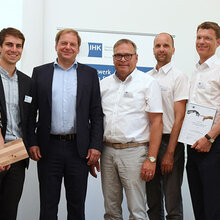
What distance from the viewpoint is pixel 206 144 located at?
2248mm

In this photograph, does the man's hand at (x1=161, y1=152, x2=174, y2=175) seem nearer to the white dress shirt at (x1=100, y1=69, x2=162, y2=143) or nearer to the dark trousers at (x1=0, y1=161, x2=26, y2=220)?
the white dress shirt at (x1=100, y1=69, x2=162, y2=143)

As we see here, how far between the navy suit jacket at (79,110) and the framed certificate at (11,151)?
306 millimetres

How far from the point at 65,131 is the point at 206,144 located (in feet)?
3.57

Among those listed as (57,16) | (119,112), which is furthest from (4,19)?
(119,112)

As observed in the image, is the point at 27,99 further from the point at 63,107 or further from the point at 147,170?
the point at 147,170

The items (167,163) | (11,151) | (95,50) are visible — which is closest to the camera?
(11,151)

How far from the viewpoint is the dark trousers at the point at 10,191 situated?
7.17 feet

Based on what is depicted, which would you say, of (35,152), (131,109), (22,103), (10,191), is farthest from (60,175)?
(131,109)

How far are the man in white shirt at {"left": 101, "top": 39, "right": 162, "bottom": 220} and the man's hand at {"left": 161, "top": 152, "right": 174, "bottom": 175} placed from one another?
0.19 meters

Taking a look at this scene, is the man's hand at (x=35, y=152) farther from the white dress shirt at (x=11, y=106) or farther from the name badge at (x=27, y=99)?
the name badge at (x=27, y=99)

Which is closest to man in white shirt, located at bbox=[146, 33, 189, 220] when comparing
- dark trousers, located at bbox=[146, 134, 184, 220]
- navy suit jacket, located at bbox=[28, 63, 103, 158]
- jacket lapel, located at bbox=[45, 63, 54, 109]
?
dark trousers, located at bbox=[146, 134, 184, 220]

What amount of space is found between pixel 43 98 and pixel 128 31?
5.37 ft

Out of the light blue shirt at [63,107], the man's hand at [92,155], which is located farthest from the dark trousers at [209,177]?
the light blue shirt at [63,107]

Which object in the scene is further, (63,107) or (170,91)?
(170,91)
